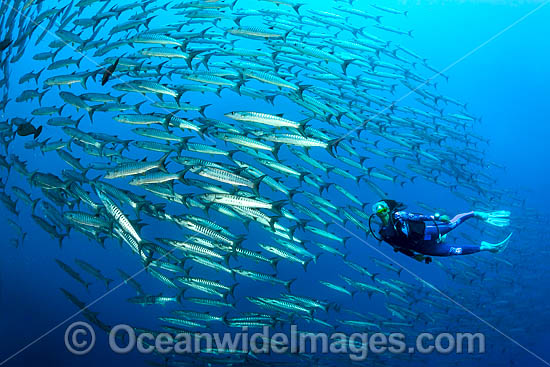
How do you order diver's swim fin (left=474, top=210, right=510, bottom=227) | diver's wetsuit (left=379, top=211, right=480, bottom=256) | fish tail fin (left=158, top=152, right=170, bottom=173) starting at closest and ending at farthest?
1. fish tail fin (left=158, top=152, right=170, bottom=173)
2. diver's wetsuit (left=379, top=211, right=480, bottom=256)
3. diver's swim fin (left=474, top=210, right=510, bottom=227)

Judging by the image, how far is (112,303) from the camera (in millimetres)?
19859

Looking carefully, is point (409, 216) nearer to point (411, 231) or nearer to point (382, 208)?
point (411, 231)

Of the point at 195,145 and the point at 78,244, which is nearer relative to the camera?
the point at 195,145

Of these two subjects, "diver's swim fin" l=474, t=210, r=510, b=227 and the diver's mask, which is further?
"diver's swim fin" l=474, t=210, r=510, b=227

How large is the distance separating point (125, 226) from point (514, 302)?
53.1 ft

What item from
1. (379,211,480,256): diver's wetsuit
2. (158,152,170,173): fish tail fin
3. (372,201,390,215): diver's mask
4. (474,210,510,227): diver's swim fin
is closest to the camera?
(158,152,170,173): fish tail fin

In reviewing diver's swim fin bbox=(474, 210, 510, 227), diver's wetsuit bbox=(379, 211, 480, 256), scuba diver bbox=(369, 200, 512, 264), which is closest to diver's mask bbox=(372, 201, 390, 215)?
scuba diver bbox=(369, 200, 512, 264)

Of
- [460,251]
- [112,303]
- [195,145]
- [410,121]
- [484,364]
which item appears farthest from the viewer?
[484,364]

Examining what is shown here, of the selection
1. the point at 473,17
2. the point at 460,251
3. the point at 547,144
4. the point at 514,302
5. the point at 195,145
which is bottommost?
the point at 460,251

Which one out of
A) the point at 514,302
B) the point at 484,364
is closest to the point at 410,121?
the point at 514,302

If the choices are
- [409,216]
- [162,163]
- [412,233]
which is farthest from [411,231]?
[162,163]

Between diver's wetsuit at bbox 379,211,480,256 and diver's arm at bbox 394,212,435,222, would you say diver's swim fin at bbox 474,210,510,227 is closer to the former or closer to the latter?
diver's wetsuit at bbox 379,211,480,256

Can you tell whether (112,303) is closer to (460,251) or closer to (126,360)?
(126,360)

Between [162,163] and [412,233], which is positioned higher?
[162,163]
